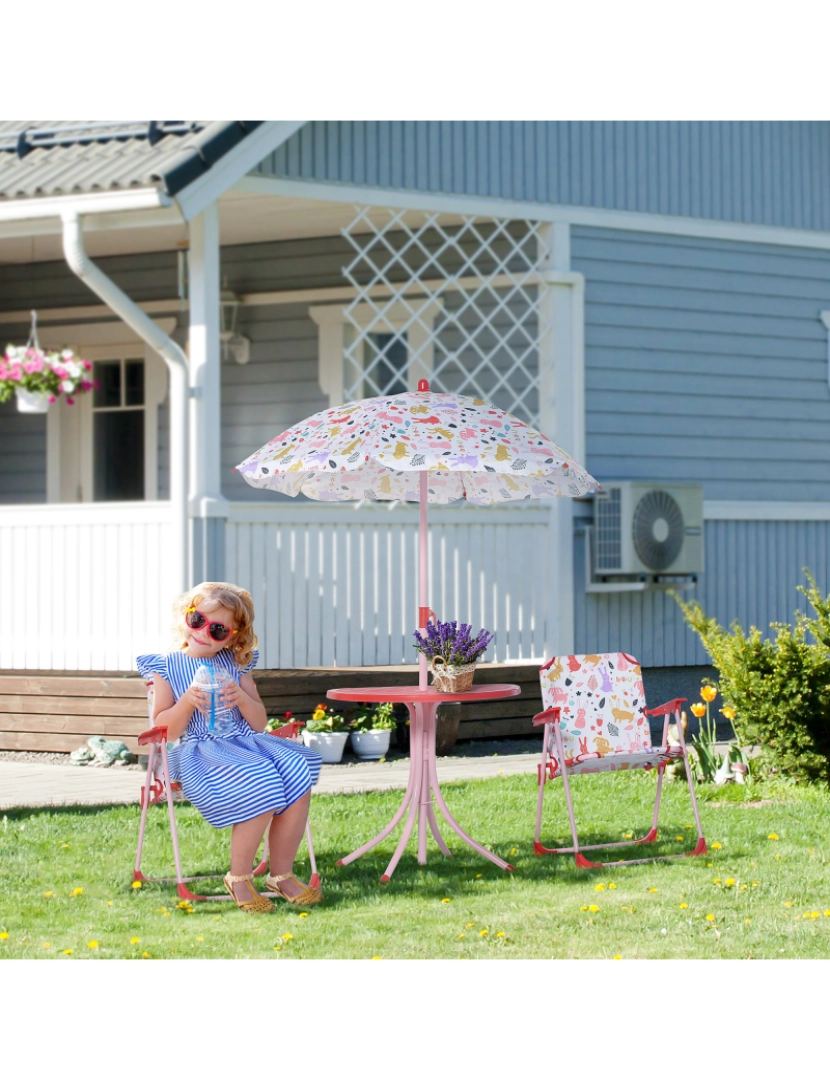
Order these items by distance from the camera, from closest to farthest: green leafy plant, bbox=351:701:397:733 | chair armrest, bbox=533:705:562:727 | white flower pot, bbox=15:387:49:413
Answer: chair armrest, bbox=533:705:562:727 < green leafy plant, bbox=351:701:397:733 < white flower pot, bbox=15:387:49:413

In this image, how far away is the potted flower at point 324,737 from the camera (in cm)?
847

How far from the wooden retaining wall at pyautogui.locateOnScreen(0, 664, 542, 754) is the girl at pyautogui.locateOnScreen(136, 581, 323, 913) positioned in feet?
10.2

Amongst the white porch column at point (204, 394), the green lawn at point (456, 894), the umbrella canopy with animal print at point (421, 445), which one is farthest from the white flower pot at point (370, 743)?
the umbrella canopy with animal print at point (421, 445)

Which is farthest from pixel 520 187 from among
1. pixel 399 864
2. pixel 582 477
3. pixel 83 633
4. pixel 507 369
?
pixel 399 864

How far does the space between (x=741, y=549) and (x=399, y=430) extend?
19.5 ft

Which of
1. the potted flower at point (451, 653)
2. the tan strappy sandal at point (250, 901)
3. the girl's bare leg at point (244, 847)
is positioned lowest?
the tan strappy sandal at point (250, 901)

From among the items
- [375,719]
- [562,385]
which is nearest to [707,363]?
[562,385]

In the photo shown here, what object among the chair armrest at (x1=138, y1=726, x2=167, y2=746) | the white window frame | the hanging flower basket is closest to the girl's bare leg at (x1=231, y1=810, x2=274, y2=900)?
the chair armrest at (x1=138, y1=726, x2=167, y2=746)

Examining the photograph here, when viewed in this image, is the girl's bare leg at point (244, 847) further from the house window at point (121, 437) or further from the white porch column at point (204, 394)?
the house window at point (121, 437)

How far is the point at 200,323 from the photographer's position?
335 inches

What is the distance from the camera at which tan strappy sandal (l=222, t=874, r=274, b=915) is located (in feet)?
16.1

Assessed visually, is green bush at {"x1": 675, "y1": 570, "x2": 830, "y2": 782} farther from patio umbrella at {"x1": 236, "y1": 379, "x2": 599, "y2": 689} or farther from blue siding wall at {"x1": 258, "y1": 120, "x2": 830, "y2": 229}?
blue siding wall at {"x1": 258, "y1": 120, "x2": 830, "y2": 229}

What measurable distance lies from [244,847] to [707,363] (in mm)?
6518

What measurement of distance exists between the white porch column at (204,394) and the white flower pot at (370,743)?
1.18 m
